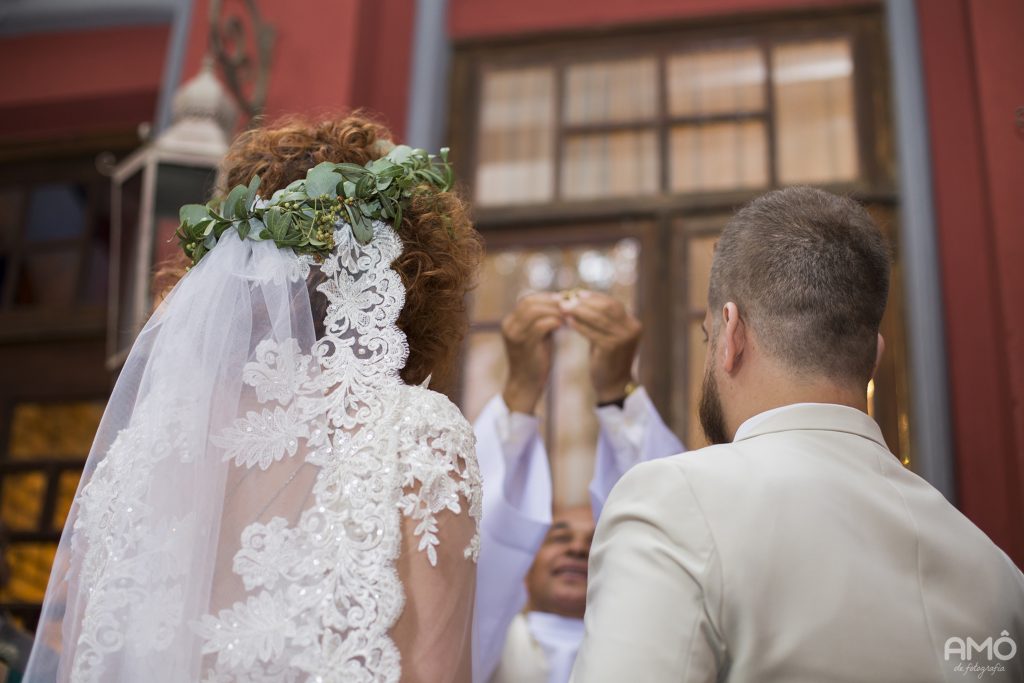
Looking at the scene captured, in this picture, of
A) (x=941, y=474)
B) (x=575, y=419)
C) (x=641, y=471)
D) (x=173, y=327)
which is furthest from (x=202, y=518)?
(x=941, y=474)

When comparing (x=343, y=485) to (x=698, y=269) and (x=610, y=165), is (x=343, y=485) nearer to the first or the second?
(x=698, y=269)

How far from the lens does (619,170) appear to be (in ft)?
13.6

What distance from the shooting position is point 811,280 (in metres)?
1.61

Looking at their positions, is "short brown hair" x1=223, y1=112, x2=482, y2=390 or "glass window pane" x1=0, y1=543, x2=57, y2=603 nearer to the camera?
"short brown hair" x1=223, y1=112, x2=482, y2=390

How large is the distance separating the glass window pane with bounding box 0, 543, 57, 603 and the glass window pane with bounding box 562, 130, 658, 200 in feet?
8.96

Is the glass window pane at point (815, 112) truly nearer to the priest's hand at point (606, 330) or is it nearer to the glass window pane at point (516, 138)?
the glass window pane at point (516, 138)

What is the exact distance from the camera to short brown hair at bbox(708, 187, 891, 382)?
1601 millimetres

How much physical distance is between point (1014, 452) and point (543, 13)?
255cm

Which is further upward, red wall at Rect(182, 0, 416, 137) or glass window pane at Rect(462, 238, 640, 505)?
red wall at Rect(182, 0, 416, 137)

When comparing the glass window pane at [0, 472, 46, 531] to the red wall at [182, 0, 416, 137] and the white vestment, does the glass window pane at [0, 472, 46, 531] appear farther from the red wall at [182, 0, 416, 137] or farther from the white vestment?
the white vestment

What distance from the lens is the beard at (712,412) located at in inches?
66.7

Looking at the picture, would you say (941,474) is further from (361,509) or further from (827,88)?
(361,509)

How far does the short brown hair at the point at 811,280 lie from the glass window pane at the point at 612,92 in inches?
102

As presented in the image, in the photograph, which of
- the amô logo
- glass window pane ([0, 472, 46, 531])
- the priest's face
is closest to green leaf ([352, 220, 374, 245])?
the amô logo
